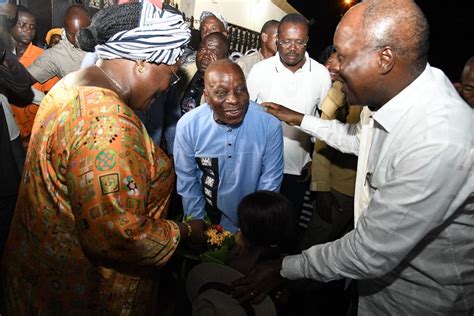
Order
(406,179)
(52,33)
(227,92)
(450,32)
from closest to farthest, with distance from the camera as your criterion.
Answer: (406,179), (227,92), (52,33), (450,32)

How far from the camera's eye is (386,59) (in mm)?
1228

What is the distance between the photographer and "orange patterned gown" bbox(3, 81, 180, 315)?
1042 mm

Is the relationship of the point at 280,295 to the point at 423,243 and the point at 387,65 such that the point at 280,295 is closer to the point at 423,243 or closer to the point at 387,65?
the point at 423,243

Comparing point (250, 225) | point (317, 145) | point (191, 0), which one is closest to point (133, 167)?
point (250, 225)

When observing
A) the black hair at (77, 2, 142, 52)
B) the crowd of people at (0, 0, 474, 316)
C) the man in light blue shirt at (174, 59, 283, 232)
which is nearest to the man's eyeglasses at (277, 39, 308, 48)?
the man in light blue shirt at (174, 59, 283, 232)

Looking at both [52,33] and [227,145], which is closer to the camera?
[227,145]

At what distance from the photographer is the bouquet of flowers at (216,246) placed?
178cm

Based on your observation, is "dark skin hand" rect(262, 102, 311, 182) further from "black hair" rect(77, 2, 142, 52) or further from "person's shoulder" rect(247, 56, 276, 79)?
"black hair" rect(77, 2, 142, 52)

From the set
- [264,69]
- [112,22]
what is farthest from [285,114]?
[112,22]

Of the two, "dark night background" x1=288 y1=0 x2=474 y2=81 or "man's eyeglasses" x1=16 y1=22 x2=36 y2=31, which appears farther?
"dark night background" x1=288 y1=0 x2=474 y2=81

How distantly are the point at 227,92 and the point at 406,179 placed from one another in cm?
141

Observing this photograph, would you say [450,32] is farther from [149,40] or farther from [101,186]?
[101,186]

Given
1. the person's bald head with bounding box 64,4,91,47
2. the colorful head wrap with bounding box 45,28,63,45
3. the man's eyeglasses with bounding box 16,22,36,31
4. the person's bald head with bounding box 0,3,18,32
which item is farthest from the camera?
the colorful head wrap with bounding box 45,28,63,45

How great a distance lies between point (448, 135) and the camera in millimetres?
1117
